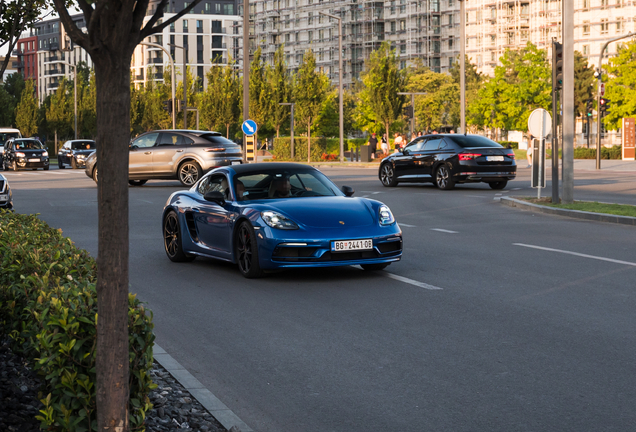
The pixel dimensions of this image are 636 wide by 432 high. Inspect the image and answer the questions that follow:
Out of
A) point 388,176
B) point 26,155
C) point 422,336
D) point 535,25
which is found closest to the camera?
point 422,336

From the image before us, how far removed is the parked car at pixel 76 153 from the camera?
5262cm

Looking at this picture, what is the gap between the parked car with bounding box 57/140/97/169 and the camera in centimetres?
5262

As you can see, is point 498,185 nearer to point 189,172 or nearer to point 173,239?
point 189,172

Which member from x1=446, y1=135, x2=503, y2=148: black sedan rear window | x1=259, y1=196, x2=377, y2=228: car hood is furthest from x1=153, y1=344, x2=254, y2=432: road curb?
x1=446, y1=135, x2=503, y2=148: black sedan rear window

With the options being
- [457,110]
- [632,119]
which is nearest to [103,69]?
[632,119]

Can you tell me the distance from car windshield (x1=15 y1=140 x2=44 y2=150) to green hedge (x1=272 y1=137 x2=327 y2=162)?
628 inches

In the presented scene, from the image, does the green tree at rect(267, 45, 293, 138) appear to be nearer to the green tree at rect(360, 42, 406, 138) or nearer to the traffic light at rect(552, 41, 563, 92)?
the green tree at rect(360, 42, 406, 138)

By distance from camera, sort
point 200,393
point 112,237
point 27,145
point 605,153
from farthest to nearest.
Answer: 1. point 605,153
2. point 27,145
3. point 200,393
4. point 112,237

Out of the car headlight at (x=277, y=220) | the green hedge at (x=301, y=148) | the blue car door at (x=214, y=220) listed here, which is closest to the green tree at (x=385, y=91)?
the green hedge at (x=301, y=148)

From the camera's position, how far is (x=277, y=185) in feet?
36.1

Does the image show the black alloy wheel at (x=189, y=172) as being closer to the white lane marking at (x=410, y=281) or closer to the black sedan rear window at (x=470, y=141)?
the black sedan rear window at (x=470, y=141)

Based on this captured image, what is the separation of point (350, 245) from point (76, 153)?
4528cm

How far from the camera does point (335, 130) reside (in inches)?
2955

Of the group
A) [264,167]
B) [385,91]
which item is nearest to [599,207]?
[264,167]
